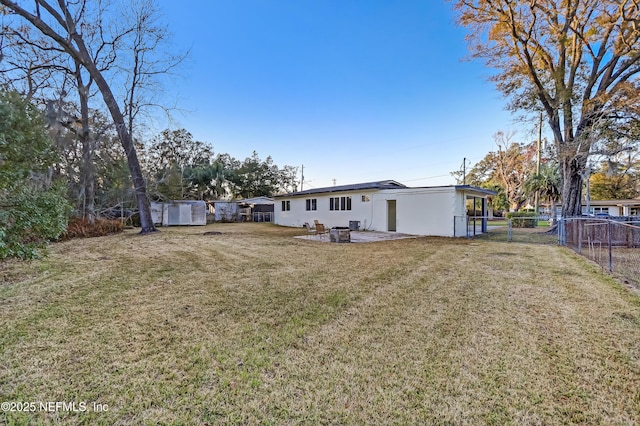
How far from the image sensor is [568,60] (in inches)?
532

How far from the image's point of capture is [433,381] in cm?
219

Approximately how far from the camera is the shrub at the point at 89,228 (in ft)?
36.5

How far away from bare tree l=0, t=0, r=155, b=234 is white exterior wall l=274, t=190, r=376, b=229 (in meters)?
9.32

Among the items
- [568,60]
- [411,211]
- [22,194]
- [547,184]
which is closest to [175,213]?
[411,211]

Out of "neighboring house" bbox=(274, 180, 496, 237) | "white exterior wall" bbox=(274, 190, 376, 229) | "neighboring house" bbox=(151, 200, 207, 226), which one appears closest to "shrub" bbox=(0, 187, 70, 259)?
"neighboring house" bbox=(274, 180, 496, 237)

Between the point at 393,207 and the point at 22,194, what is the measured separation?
14551 millimetres

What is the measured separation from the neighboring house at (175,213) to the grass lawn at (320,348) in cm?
1604

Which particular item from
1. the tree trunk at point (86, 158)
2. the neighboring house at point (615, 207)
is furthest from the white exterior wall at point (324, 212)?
the neighboring house at point (615, 207)

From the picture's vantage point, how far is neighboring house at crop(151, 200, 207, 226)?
20531 millimetres

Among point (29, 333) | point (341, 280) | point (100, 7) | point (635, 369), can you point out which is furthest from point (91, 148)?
point (635, 369)

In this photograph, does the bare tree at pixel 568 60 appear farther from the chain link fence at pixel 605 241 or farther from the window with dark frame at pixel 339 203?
the window with dark frame at pixel 339 203

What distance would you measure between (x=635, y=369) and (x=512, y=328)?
0.93 m

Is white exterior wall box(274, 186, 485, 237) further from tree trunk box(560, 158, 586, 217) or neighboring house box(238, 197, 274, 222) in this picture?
neighboring house box(238, 197, 274, 222)

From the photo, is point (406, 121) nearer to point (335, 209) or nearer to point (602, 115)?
point (335, 209)
